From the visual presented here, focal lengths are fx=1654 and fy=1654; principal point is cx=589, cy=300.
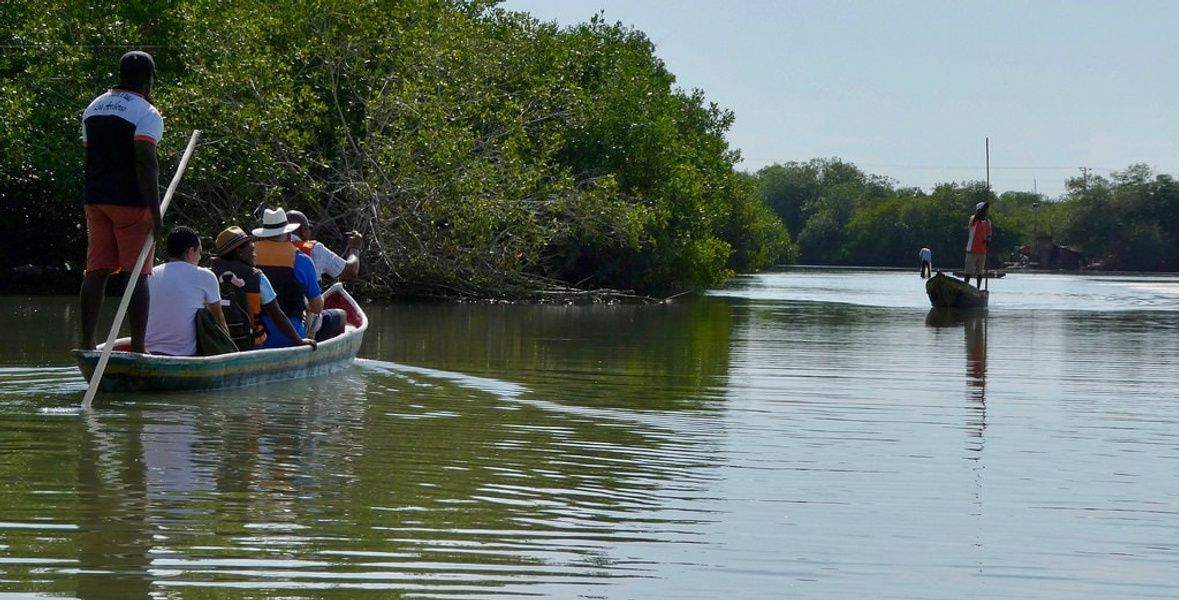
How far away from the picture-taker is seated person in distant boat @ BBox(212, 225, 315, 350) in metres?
11.6

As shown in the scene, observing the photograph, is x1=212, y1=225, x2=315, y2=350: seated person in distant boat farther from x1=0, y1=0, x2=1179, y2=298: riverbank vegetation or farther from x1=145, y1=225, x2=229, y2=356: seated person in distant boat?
x1=0, y1=0, x2=1179, y2=298: riverbank vegetation

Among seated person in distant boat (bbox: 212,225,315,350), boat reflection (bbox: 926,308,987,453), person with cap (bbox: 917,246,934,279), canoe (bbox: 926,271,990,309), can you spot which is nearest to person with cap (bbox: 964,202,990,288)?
person with cap (bbox: 917,246,934,279)

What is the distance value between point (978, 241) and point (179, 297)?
25500 mm

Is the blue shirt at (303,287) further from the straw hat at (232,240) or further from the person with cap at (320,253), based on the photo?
the straw hat at (232,240)

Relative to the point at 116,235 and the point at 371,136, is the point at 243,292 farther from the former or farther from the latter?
the point at 371,136

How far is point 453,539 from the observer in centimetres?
625

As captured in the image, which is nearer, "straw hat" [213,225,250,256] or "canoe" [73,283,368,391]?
"canoe" [73,283,368,391]

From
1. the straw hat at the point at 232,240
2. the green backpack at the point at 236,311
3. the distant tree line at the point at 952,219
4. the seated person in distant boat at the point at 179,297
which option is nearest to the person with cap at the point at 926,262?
the green backpack at the point at 236,311

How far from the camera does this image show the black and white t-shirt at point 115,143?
10258 millimetres

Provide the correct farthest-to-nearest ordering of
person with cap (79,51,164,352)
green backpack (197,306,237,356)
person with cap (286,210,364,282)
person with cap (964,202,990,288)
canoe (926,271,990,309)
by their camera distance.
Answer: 1. person with cap (964,202,990,288)
2. canoe (926,271,990,309)
3. person with cap (286,210,364,282)
4. green backpack (197,306,237,356)
5. person with cap (79,51,164,352)

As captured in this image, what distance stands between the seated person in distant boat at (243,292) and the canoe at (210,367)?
9.7 inches

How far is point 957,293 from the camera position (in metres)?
32.4

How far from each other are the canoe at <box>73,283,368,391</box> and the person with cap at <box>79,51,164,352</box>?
29 cm

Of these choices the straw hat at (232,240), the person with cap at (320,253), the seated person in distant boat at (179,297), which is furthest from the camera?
the person with cap at (320,253)
